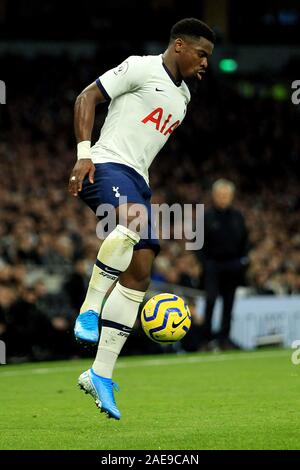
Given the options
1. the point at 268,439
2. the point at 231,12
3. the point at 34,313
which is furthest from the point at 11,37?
the point at 268,439

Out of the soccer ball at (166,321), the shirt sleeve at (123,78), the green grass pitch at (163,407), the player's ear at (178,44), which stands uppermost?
the player's ear at (178,44)

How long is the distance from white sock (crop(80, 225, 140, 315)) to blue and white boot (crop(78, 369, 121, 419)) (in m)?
0.44

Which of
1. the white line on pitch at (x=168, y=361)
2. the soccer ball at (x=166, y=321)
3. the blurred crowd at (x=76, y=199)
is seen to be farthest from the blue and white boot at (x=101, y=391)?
the blurred crowd at (x=76, y=199)

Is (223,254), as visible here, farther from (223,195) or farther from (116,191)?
(116,191)

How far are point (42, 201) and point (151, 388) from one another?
964 centimetres

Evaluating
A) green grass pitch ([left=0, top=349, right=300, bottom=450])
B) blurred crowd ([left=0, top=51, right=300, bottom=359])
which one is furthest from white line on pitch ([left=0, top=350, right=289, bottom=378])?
blurred crowd ([left=0, top=51, right=300, bottom=359])

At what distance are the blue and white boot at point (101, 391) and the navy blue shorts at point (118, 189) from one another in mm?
902

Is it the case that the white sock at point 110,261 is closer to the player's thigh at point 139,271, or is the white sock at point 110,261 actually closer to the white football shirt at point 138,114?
the player's thigh at point 139,271

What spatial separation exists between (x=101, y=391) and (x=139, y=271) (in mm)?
848

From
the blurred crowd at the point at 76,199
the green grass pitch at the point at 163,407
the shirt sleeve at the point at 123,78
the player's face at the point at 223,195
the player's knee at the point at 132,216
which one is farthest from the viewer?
the blurred crowd at the point at 76,199

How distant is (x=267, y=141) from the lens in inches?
1143

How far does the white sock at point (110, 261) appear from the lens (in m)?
7.08

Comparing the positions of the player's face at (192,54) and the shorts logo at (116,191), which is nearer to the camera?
the shorts logo at (116,191)

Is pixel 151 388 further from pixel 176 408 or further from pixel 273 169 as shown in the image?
pixel 273 169
